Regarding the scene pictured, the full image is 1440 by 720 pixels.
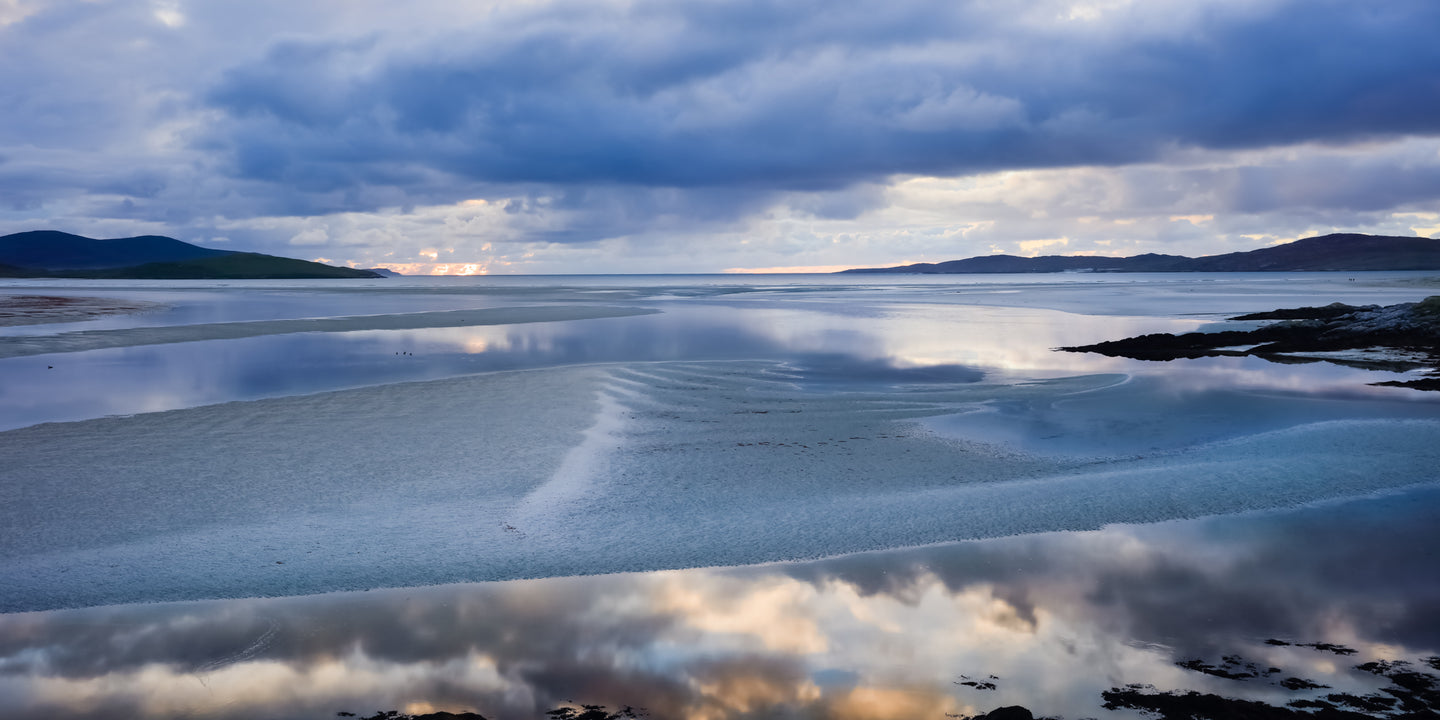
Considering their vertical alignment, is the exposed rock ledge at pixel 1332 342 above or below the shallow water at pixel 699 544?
above

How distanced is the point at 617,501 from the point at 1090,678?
5553mm

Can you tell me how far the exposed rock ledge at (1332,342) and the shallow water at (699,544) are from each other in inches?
248

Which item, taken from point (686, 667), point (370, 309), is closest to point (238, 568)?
point (686, 667)

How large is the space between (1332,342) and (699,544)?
81.7ft

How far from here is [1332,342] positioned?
85.2ft

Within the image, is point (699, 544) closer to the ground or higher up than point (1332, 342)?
closer to the ground

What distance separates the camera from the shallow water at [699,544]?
6.00 metres

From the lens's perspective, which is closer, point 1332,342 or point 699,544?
point 699,544

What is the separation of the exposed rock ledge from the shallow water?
20.6 feet

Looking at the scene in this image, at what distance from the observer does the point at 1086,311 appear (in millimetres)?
50969

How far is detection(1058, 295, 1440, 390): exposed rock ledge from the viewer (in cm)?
2341

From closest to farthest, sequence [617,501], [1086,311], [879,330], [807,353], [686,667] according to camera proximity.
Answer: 1. [686,667]
2. [617,501]
3. [807,353]
4. [879,330]
5. [1086,311]

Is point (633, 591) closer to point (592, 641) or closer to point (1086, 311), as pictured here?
point (592, 641)

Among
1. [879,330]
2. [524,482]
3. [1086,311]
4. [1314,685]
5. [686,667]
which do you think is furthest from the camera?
[1086,311]
